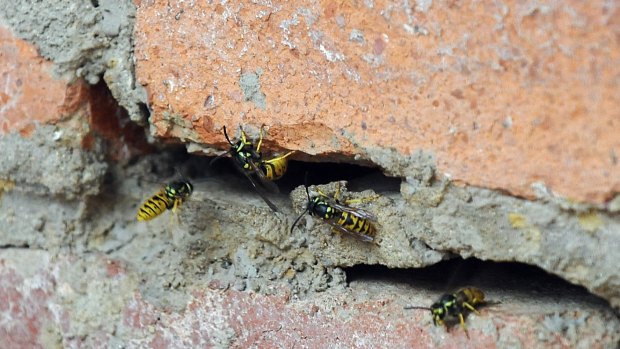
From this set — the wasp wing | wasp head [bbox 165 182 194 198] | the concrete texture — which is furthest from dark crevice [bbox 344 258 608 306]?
wasp head [bbox 165 182 194 198]

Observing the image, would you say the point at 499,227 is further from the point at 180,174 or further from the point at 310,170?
the point at 180,174

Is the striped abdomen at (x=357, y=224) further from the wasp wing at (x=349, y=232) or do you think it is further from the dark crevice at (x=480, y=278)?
the dark crevice at (x=480, y=278)

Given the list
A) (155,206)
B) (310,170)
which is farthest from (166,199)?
(310,170)

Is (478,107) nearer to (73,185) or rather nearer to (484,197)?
(484,197)

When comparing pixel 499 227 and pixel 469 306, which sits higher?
pixel 499 227

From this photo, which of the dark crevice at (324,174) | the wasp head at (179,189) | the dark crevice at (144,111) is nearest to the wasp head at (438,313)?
the dark crevice at (324,174)
